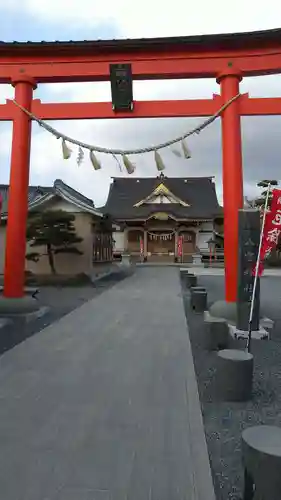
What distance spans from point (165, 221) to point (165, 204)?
251cm

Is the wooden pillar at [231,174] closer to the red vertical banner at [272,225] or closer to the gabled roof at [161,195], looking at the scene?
the red vertical banner at [272,225]

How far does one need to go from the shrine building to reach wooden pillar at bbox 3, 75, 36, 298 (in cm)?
2442

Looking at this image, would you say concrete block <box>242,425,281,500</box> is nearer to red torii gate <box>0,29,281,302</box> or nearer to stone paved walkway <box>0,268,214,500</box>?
stone paved walkway <box>0,268,214,500</box>

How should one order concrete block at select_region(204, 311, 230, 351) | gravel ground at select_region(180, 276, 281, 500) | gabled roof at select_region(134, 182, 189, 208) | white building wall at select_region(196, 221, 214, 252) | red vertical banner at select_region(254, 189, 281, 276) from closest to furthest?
1. gravel ground at select_region(180, 276, 281, 500)
2. red vertical banner at select_region(254, 189, 281, 276)
3. concrete block at select_region(204, 311, 230, 351)
4. white building wall at select_region(196, 221, 214, 252)
5. gabled roof at select_region(134, 182, 189, 208)

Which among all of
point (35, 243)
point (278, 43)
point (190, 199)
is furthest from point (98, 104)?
point (190, 199)

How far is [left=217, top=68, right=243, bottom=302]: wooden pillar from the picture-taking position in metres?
8.30

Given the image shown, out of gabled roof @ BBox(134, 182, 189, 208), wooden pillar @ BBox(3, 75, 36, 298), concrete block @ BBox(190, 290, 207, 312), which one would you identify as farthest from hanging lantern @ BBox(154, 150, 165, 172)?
gabled roof @ BBox(134, 182, 189, 208)

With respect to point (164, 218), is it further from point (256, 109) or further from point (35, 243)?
point (256, 109)

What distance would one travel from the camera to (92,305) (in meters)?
10.5

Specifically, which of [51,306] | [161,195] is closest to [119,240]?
[161,195]

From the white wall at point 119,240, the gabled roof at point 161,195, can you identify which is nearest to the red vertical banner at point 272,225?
the white wall at point 119,240

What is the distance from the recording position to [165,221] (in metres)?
35.3

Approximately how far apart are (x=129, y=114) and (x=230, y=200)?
3.01 meters

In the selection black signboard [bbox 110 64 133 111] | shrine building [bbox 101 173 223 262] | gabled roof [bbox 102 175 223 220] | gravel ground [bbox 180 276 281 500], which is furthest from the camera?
gabled roof [bbox 102 175 223 220]
